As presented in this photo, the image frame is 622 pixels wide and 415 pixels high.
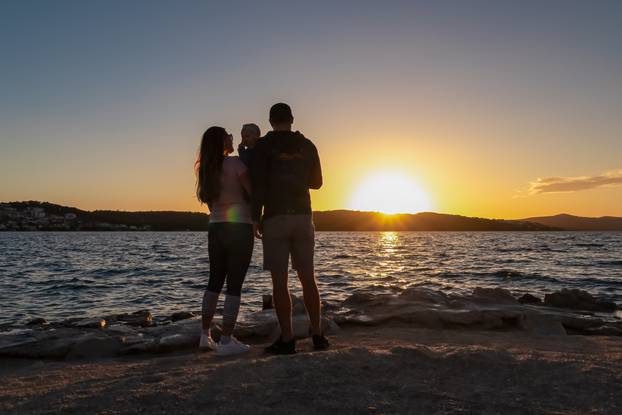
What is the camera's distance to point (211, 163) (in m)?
5.40

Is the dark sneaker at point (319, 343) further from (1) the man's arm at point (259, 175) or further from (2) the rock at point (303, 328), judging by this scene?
(1) the man's arm at point (259, 175)

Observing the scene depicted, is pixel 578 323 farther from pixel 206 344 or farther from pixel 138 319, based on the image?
pixel 138 319

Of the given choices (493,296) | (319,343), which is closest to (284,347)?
(319,343)

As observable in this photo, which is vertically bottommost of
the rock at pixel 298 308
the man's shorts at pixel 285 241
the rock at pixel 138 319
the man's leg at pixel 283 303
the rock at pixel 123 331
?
the rock at pixel 138 319

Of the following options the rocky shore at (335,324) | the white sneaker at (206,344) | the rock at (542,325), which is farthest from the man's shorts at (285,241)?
the rock at (542,325)

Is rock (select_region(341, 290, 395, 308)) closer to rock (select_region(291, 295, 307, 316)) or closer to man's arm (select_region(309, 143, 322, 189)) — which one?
rock (select_region(291, 295, 307, 316))

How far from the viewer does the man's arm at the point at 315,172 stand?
17.6 ft

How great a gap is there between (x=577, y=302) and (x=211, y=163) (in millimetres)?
9105

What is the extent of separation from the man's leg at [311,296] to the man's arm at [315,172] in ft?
2.99

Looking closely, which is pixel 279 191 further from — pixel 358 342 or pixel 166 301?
pixel 166 301

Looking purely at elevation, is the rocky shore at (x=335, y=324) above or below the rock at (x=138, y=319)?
above

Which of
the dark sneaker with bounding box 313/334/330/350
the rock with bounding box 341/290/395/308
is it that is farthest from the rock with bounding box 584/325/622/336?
the dark sneaker with bounding box 313/334/330/350

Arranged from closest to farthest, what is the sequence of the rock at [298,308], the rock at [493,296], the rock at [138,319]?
the rock at [298,308], the rock at [138,319], the rock at [493,296]

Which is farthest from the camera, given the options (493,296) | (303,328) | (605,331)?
(493,296)
